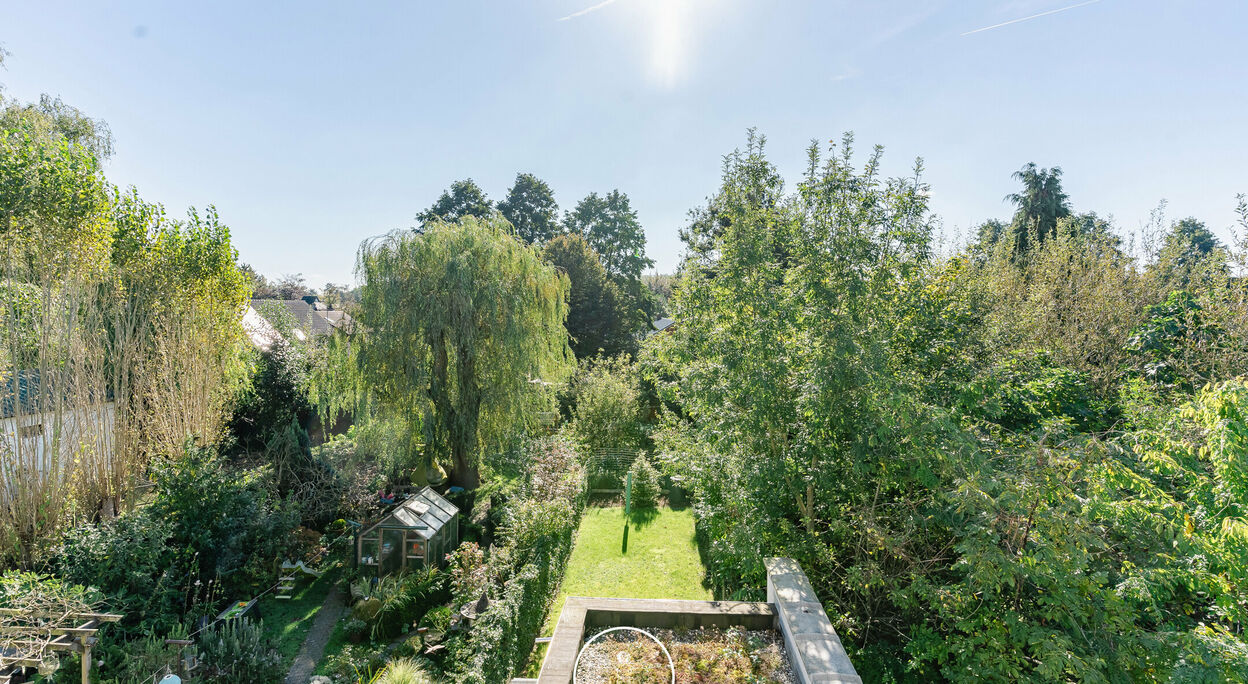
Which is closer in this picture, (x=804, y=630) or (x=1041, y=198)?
(x=804, y=630)

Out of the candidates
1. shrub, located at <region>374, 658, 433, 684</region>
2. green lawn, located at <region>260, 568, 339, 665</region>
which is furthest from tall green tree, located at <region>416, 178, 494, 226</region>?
shrub, located at <region>374, 658, 433, 684</region>

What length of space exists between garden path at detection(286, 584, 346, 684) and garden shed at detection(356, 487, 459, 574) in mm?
640

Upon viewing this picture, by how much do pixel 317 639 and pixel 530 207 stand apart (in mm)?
28357

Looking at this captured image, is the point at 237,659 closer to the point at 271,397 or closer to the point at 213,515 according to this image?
the point at 213,515

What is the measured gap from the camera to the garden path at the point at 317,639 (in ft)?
21.2

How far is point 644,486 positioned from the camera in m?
12.6

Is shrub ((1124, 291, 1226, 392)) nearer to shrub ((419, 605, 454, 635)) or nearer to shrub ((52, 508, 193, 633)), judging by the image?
shrub ((419, 605, 454, 635))

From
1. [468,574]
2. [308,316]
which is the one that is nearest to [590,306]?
[308,316]

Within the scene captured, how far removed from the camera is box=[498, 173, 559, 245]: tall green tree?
105 feet

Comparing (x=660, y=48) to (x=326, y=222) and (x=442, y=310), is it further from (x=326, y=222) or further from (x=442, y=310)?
Answer: (x=326, y=222)

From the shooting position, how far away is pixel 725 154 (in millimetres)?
6625

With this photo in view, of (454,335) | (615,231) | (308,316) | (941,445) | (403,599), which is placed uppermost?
(615,231)

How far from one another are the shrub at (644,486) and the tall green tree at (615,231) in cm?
2047

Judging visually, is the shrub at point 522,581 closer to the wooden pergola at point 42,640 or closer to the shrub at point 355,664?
the shrub at point 355,664
